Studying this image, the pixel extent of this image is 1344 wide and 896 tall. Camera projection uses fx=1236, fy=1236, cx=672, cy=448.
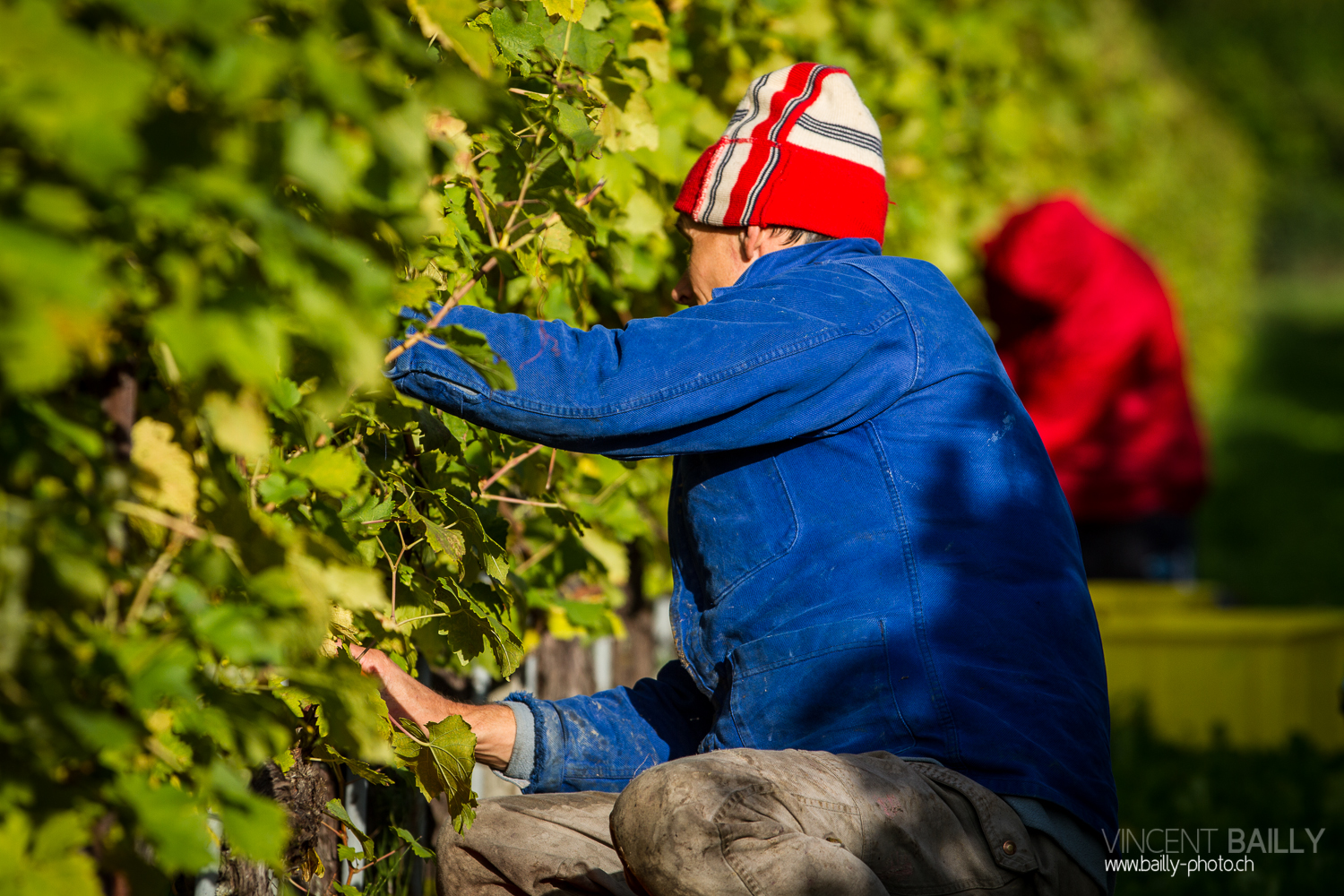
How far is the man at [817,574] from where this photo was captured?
1668 millimetres

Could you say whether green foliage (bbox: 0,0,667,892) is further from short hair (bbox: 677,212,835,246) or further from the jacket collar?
short hair (bbox: 677,212,835,246)

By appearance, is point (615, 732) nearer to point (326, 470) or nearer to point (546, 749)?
point (546, 749)

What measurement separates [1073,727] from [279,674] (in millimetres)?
1161

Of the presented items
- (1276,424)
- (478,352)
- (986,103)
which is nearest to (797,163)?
(478,352)

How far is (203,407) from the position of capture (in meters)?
1.13

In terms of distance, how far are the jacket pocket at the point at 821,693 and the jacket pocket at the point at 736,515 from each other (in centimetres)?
13

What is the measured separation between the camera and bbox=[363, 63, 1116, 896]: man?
1668 mm

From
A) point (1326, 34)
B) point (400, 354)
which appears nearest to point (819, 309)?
point (400, 354)

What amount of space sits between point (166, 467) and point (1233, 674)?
412 centimetres

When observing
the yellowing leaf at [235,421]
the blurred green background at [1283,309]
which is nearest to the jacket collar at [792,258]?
the yellowing leaf at [235,421]

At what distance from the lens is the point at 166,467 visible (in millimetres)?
1441

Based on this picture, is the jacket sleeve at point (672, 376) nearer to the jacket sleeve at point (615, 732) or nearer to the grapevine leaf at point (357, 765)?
the grapevine leaf at point (357, 765)

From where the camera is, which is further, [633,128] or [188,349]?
[633,128]

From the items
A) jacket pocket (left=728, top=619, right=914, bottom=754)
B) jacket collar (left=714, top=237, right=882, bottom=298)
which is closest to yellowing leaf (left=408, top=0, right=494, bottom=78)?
jacket collar (left=714, top=237, right=882, bottom=298)
